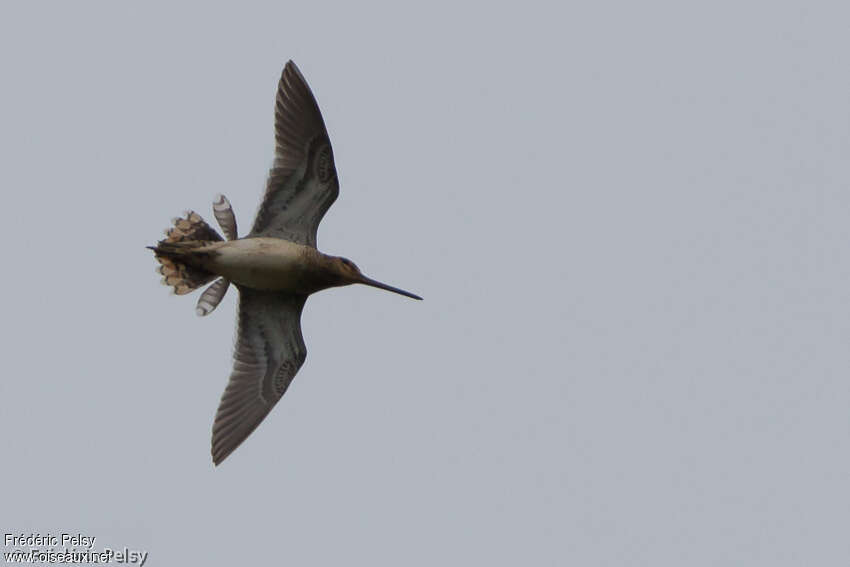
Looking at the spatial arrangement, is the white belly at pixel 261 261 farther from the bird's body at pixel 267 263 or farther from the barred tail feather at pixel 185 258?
the barred tail feather at pixel 185 258

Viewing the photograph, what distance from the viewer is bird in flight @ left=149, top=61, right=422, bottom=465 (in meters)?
12.4

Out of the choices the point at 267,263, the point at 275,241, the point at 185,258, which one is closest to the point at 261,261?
the point at 267,263

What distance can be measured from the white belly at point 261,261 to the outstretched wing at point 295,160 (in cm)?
18

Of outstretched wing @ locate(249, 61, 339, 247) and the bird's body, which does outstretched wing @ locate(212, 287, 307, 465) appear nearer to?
the bird's body

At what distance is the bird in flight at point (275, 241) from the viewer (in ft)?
40.7

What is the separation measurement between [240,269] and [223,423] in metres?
1.29

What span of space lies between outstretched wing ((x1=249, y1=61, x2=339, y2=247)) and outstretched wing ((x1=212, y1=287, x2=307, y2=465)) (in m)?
0.69

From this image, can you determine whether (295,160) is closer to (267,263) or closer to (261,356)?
(267,263)

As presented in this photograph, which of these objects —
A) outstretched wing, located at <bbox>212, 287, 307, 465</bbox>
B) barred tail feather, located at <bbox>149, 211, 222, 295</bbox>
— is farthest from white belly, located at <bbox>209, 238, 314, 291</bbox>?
outstretched wing, located at <bbox>212, 287, 307, 465</bbox>

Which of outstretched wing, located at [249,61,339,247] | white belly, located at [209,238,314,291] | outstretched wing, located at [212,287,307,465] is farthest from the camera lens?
outstretched wing, located at [212,287,307,465]

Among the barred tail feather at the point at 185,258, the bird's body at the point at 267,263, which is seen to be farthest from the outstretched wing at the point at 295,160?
the barred tail feather at the point at 185,258

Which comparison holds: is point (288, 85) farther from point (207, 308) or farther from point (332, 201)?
point (207, 308)

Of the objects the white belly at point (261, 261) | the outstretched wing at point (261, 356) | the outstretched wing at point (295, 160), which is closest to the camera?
the white belly at point (261, 261)

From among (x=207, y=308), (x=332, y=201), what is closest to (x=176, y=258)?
(x=207, y=308)
